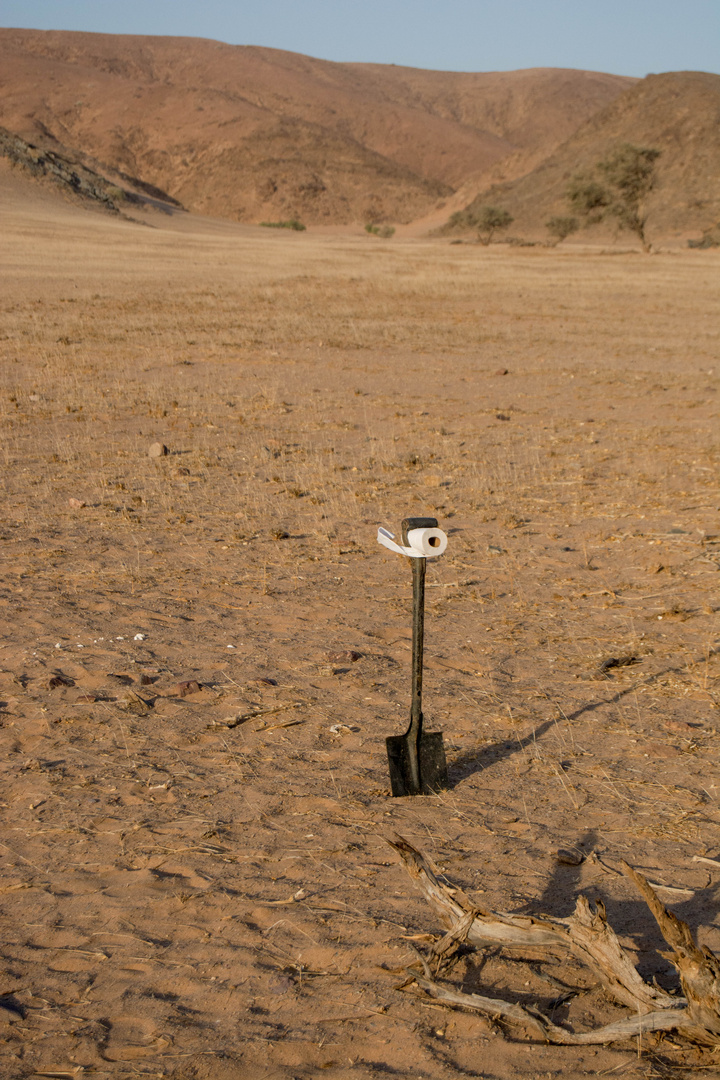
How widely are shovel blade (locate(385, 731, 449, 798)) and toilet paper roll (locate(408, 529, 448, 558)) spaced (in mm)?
781

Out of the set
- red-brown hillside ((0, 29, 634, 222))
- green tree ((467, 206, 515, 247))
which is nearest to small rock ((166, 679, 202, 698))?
green tree ((467, 206, 515, 247))

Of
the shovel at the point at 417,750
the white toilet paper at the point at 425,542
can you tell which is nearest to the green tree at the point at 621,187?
the shovel at the point at 417,750

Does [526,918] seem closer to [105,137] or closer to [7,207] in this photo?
[7,207]

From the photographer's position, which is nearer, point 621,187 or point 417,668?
point 417,668

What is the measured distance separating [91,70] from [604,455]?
146 meters

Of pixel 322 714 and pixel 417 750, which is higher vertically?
pixel 417 750

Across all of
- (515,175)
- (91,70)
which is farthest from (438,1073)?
(91,70)

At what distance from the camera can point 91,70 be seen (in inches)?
5236

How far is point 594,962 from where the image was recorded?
8.40 ft

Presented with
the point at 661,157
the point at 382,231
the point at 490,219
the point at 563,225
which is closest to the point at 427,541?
the point at 490,219

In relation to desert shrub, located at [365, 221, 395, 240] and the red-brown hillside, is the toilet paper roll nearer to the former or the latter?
desert shrub, located at [365, 221, 395, 240]

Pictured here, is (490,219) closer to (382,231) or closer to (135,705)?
(382,231)

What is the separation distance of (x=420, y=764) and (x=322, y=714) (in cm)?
76

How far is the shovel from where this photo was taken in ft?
11.9
